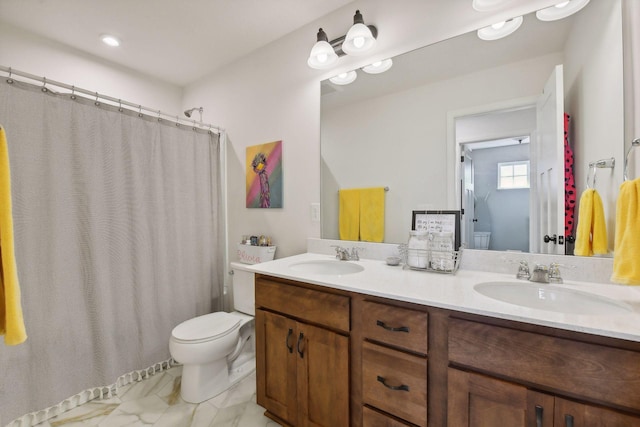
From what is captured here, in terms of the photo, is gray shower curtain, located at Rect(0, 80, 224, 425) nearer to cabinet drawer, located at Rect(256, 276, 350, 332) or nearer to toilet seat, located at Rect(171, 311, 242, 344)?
toilet seat, located at Rect(171, 311, 242, 344)

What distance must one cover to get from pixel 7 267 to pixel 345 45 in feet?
5.96

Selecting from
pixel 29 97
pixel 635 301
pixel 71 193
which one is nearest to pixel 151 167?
pixel 71 193

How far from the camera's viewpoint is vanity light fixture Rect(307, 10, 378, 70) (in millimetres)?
1554

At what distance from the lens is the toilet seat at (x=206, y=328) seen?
5.29 ft

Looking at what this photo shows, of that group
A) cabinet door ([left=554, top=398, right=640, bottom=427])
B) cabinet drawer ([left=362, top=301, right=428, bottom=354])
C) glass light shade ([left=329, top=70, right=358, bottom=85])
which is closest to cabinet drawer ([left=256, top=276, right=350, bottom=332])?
cabinet drawer ([left=362, top=301, right=428, bottom=354])

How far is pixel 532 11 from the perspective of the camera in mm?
1252

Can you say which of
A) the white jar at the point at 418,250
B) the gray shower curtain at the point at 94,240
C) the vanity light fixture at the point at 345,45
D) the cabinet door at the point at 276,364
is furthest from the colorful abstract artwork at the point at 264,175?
the white jar at the point at 418,250

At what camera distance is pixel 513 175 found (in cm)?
132

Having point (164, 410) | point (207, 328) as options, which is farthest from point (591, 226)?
point (164, 410)

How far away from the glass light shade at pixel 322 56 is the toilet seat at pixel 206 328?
1.81 meters

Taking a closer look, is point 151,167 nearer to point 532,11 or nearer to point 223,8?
point 223,8

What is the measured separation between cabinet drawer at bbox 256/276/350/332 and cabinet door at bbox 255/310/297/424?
0.06m

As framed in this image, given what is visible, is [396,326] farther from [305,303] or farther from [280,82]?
[280,82]

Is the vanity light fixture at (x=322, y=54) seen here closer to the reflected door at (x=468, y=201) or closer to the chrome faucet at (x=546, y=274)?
the reflected door at (x=468, y=201)
